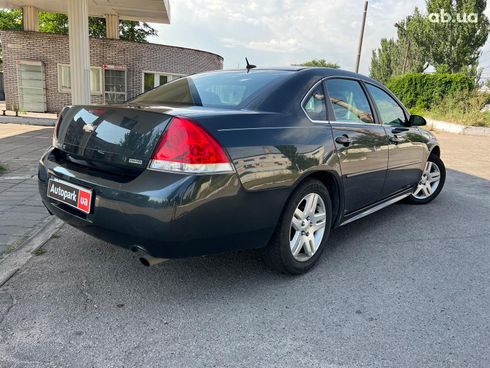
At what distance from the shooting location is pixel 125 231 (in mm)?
2369

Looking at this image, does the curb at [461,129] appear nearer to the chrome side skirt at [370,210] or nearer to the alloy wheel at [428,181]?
the alloy wheel at [428,181]

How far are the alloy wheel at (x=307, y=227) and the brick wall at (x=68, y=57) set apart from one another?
1678 centimetres

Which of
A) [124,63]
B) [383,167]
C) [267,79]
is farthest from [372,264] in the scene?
[124,63]

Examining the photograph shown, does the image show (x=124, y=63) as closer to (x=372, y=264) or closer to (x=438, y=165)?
(x=438, y=165)

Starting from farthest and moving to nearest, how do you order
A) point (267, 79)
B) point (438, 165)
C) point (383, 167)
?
point (438, 165)
point (383, 167)
point (267, 79)

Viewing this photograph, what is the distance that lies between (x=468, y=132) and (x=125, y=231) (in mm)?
16669

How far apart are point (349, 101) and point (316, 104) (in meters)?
0.59

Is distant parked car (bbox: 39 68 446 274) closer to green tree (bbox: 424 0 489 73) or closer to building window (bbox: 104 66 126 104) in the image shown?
building window (bbox: 104 66 126 104)

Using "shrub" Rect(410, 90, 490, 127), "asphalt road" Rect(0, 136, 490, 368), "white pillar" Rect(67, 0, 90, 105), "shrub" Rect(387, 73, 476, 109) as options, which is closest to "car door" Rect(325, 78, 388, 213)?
"asphalt road" Rect(0, 136, 490, 368)

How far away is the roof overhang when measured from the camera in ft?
51.4

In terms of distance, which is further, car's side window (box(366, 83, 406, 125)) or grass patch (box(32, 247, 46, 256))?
car's side window (box(366, 83, 406, 125))

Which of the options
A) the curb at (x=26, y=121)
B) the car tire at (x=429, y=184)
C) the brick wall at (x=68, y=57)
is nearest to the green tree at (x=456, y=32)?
the brick wall at (x=68, y=57)

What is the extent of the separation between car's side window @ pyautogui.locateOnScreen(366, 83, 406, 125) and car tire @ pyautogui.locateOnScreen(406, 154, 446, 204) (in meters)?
1.06

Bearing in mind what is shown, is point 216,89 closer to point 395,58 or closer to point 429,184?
point 429,184
